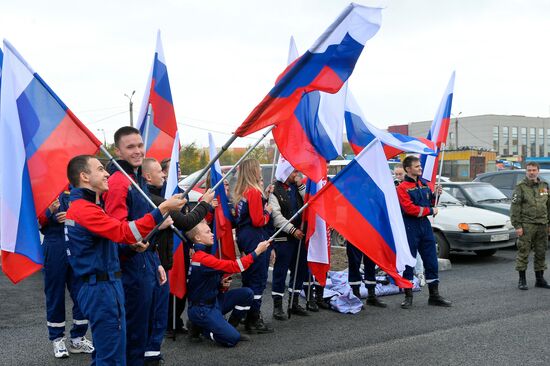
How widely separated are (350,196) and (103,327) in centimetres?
286

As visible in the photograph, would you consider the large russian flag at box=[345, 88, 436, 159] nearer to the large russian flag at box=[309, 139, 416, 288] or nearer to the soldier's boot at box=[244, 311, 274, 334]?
the large russian flag at box=[309, 139, 416, 288]

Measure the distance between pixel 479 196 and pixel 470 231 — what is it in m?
2.31

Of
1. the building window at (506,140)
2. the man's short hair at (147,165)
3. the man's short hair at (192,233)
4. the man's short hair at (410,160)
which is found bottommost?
the man's short hair at (192,233)

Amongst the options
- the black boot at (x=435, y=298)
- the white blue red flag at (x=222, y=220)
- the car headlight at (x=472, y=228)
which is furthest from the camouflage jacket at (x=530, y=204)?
the white blue red flag at (x=222, y=220)

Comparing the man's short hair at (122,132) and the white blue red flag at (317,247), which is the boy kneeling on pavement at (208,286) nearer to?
the white blue red flag at (317,247)

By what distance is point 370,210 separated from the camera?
18.6 feet

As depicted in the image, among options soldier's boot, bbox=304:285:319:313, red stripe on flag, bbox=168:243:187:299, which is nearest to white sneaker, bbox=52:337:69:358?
red stripe on flag, bbox=168:243:187:299

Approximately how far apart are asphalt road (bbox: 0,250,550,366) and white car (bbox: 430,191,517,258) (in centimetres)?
269

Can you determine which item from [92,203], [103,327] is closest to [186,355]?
[103,327]

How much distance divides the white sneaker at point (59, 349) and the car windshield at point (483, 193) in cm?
992

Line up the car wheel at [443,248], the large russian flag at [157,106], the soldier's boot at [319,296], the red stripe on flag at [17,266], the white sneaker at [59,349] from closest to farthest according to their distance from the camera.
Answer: the red stripe on flag at [17,266] → the white sneaker at [59,349] → the large russian flag at [157,106] → the soldier's boot at [319,296] → the car wheel at [443,248]

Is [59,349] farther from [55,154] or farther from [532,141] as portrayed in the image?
[532,141]

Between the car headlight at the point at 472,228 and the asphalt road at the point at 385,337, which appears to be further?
the car headlight at the point at 472,228

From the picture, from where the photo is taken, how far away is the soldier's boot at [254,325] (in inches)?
246
